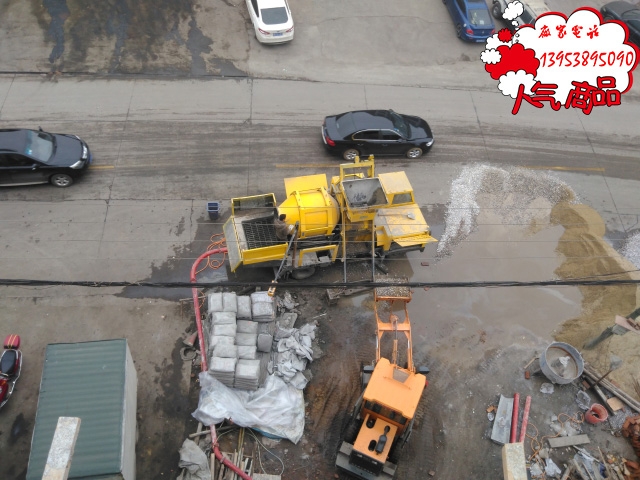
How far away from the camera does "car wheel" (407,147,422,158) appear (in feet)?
61.3

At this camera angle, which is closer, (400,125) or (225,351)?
(225,351)

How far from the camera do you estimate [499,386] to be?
46.1 ft

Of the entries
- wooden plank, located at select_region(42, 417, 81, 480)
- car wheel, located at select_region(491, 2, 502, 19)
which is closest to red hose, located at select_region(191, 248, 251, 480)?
wooden plank, located at select_region(42, 417, 81, 480)

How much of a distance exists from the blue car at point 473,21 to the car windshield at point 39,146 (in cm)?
1808

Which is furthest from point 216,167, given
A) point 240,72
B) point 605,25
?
point 605,25

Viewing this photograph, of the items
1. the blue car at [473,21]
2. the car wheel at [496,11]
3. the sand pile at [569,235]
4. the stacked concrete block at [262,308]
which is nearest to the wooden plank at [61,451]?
the stacked concrete block at [262,308]

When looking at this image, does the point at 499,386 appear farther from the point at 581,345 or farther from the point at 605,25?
the point at 605,25

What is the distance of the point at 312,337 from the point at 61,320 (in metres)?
6.97

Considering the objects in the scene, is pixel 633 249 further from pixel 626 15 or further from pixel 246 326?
pixel 626 15

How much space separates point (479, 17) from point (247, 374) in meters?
19.7

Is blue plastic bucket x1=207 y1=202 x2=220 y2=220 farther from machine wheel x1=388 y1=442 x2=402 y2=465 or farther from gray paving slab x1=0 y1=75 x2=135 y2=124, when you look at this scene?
machine wheel x1=388 y1=442 x2=402 y2=465

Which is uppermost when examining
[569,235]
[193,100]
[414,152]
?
[193,100]

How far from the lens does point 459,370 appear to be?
46.9ft

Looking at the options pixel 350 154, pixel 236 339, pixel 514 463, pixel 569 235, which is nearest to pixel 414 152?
pixel 350 154
